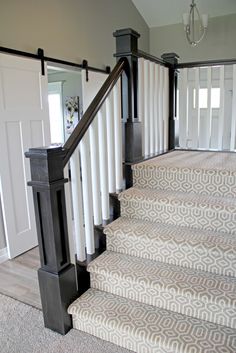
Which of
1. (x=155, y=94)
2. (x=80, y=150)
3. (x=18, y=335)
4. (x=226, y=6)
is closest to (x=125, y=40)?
(x=155, y=94)

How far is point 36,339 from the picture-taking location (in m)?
1.76

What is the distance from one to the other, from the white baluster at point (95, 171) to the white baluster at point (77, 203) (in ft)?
0.65

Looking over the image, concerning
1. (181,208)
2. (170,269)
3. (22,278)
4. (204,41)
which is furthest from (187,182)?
(204,41)

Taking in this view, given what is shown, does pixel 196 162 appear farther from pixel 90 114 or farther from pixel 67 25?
pixel 67 25

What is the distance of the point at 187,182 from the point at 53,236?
3.91 ft

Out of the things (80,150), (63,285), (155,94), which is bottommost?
(63,285)

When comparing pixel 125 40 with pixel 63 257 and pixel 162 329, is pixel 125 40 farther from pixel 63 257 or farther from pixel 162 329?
pixel 162 329

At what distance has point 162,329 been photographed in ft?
5.18

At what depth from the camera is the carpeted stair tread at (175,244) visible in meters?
1.78

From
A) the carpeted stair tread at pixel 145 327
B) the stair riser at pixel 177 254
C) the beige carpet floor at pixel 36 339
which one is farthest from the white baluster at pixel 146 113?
the beige carpet floor at pixel 36 339

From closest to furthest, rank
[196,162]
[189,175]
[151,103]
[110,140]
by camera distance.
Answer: [110,140], [189,175], [196,162], [151,103]

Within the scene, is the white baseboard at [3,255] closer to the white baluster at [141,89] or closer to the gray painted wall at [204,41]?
the white baluster at [141,89]

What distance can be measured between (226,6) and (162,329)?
16.2 ft

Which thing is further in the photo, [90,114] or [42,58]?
[42,58]
